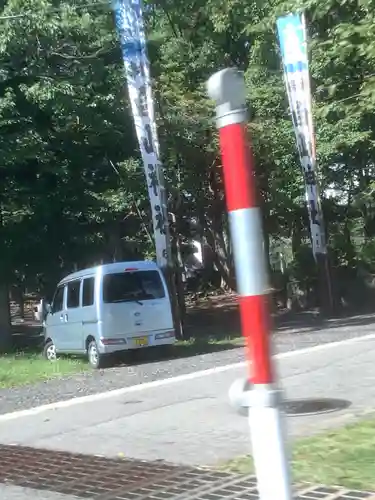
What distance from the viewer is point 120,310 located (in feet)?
55.2

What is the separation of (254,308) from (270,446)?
0.59 meters

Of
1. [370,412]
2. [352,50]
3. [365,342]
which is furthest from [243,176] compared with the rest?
[365,342]

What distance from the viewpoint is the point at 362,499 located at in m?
5.75

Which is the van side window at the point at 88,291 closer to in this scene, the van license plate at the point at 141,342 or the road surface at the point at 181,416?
the van license plate at the point at 141,342

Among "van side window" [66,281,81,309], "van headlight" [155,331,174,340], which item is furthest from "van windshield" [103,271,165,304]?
"van side window" [66,281,81,309]

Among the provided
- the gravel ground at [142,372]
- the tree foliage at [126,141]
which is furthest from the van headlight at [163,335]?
the tree foliage at [126,141]

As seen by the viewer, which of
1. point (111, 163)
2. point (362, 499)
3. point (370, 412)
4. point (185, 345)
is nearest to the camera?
point (362, 499)

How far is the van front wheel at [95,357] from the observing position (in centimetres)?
1697

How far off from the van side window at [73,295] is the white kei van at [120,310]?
0.14m

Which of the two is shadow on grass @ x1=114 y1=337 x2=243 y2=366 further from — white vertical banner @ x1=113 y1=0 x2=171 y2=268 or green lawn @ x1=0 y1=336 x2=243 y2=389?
white vertical banner @ x1=113 y1=0 x2=171 y2=268

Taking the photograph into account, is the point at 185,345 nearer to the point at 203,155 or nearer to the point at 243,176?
the point at 203,155

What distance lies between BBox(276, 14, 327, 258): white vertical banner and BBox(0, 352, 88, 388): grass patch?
28.1 feet

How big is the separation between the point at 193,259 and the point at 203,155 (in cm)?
2244

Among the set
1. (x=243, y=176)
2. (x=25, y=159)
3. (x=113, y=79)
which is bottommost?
(x=243, y=176)
